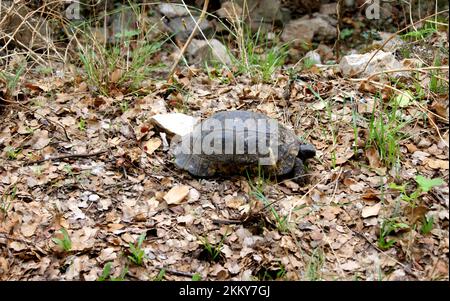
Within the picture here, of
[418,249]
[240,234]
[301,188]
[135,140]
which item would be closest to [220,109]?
[135,140]

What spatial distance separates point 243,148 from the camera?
10.7 ft

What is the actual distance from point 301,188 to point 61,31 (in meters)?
4.72

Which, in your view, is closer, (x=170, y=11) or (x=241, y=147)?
(x=241, y=147)

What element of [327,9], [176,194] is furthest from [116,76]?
[327,9]

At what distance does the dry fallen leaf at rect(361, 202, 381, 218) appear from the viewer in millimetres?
2951

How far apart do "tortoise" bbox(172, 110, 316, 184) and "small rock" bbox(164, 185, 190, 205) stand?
158 millimetres

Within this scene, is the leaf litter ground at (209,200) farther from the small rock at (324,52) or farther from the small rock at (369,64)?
the small rock at (324,52)

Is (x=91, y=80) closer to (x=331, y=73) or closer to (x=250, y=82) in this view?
(x=250, y=82)

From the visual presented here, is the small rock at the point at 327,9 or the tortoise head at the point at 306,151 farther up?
the small rock at the point at 327,9

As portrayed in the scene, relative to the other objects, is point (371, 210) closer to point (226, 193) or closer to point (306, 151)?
point (306, 151)

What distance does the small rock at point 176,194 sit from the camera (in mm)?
3215

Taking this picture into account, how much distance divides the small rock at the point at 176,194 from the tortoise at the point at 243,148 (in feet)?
0.52

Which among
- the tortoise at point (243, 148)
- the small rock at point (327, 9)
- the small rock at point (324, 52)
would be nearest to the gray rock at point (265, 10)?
the small rock at point (327, 9)

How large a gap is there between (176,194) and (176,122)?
30.5 inches
